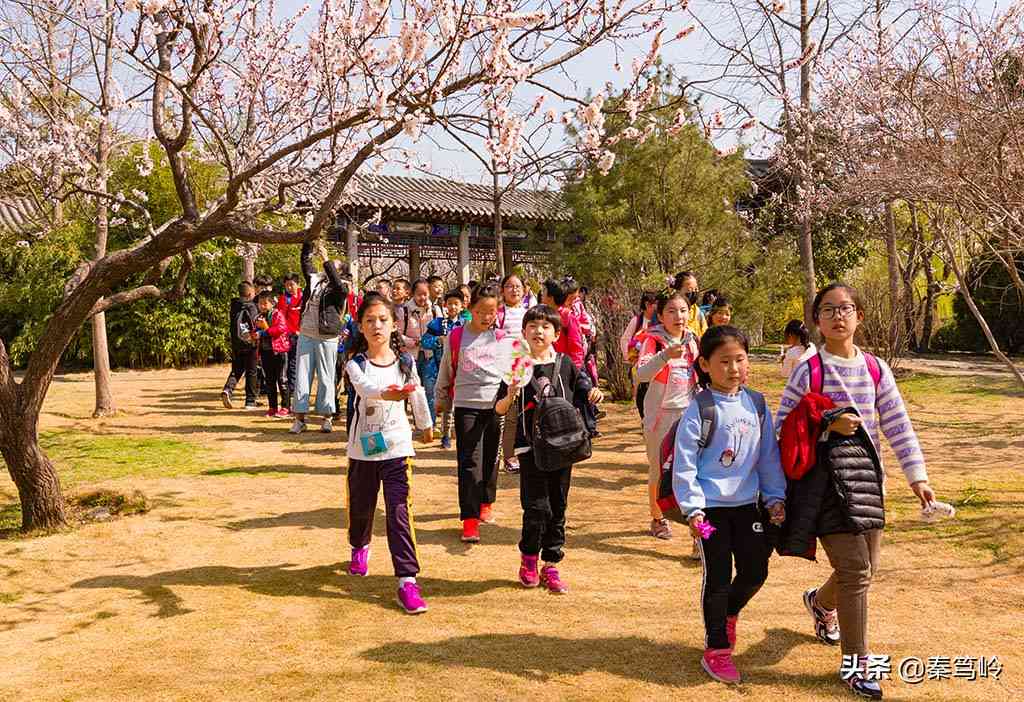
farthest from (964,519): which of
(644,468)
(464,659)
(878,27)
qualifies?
(878,27)

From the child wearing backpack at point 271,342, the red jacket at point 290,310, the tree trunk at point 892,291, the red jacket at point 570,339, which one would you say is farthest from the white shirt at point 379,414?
the tree trunk at point 892,291

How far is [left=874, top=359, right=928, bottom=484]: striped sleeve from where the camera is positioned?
11.3ft

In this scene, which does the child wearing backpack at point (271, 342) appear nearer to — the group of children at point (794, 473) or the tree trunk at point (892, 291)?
the group of children at point (794, 473)

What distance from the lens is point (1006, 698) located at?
324cm

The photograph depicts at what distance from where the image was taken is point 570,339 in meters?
7.43

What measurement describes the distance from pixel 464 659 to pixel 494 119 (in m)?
3.64

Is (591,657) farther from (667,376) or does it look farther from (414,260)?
(414,260)

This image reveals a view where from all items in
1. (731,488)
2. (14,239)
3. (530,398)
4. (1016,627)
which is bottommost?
(1016,627)

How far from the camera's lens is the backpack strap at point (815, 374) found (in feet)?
11.4

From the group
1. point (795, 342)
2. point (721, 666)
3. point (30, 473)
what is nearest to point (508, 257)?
point (795, 342)

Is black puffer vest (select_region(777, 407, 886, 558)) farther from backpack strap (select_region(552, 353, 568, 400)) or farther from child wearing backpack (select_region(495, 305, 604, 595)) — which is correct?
backpack strap (select_region(552, 353, 568, 400))

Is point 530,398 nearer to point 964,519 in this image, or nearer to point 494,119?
point 494,119

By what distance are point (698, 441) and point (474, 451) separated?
227cm

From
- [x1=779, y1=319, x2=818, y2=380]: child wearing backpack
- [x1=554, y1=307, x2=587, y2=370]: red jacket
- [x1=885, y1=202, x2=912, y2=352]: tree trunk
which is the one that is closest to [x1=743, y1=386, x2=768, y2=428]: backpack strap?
[x1=779, y1=319, x2=818, y2=380]: child wearing backpack
